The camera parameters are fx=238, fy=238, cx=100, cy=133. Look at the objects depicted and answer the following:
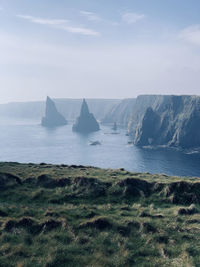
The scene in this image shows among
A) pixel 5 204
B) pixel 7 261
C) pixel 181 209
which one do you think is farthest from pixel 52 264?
Result: pixel 181 209

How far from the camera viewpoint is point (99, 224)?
1673cm

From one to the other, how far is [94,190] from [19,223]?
1002 cm

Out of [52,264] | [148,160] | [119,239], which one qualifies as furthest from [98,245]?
[148,160]

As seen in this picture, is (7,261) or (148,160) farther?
(148,160)

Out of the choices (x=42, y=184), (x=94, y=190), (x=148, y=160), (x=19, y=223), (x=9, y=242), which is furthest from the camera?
(x=148, y=160)

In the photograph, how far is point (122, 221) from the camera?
Answer: 57.7 ft

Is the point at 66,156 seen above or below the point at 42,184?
below

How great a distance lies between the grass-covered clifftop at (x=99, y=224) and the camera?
13070 mm

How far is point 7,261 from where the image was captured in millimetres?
12250

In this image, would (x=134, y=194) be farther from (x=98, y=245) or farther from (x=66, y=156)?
(x=66, y=156)

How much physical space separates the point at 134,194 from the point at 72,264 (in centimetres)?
1388

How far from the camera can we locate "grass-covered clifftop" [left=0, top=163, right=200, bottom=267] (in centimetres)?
1307

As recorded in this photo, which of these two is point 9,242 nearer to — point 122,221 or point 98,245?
point 98,245

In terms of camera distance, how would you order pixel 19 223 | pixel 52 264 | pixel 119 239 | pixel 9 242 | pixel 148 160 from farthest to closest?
pixel 148 160
pixel 19 223
pixel 119 239
pixel 9 242
pixel 52 264
